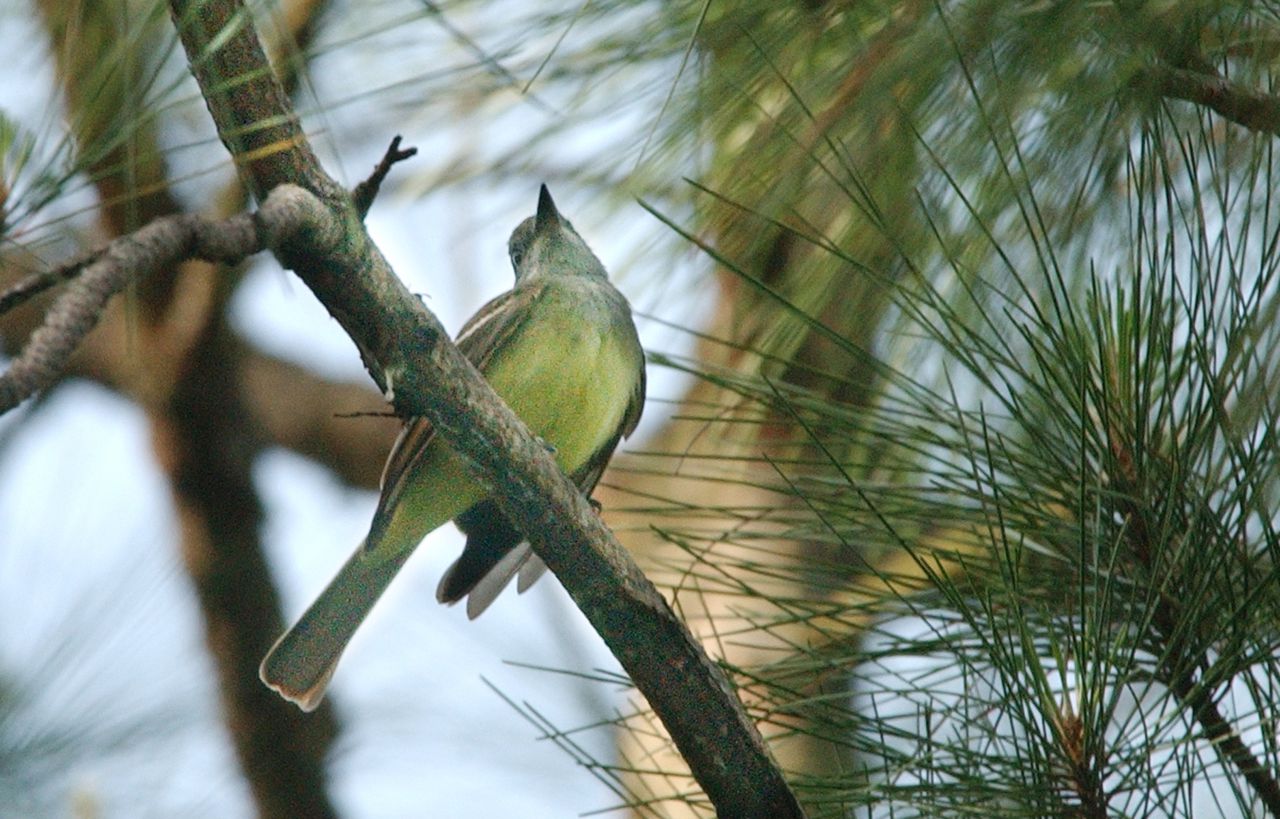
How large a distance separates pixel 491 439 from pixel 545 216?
6.82 ft

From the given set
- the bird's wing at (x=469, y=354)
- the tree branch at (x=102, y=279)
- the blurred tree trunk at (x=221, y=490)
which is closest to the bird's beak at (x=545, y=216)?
the bird's wing at (x=469, y=354)

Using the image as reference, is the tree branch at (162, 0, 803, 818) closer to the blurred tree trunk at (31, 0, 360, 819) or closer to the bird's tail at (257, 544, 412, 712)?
the bird's tail at (257, 544, 412, 712)

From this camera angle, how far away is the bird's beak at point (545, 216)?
13.3ft

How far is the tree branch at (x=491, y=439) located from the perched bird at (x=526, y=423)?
3.81ft

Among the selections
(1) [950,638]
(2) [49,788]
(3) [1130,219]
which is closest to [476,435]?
(1) [950,638]

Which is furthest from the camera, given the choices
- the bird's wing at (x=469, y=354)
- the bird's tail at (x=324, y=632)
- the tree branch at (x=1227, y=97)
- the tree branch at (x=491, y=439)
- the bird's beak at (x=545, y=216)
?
the bird's beak at (x=545, y=216)

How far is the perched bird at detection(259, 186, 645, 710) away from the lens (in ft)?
11.4

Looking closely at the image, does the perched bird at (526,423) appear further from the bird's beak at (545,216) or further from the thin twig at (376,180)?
the thin twig at (376,180)

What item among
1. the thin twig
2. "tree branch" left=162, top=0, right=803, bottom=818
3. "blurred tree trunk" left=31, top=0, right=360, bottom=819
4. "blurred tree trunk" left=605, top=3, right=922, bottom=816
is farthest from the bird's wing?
the thin twig

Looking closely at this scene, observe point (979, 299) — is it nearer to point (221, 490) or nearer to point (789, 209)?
point (789, 209)

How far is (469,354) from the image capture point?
362 cm

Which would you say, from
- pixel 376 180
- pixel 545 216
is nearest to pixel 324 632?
pixel 545 216

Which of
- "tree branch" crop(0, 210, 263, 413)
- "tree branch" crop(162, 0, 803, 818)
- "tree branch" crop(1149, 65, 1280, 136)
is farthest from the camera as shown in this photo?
"tree branch" crop(1149, 65, 1280, 136)

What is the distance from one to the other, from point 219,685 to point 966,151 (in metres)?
3.48
